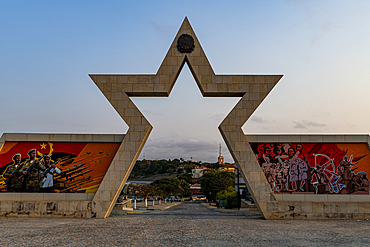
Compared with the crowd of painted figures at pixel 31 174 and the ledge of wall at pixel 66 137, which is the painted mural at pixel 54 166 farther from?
the ledge of wall at pixel 66 137

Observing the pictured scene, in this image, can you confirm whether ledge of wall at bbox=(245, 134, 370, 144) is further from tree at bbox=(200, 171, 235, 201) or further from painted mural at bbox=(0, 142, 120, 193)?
tree at bbox=(200, 171, 235, 201)

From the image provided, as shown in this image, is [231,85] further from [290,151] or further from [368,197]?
[368,197]

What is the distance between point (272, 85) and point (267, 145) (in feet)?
11.0

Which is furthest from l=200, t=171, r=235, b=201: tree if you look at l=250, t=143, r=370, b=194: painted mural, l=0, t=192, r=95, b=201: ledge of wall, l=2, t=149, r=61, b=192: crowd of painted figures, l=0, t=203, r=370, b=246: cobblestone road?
l=0, t=203, r=370, b=246: cobblestone road

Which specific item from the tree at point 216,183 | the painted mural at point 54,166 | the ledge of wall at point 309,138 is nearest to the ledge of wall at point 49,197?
the painted mural at point 54,166

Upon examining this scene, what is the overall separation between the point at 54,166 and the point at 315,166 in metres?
14.4

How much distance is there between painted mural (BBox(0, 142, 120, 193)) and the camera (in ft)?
51.4

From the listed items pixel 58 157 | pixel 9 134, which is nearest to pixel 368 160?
pixel 58 157

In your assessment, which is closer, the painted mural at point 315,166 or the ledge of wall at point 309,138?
the painted mural at point 315,166

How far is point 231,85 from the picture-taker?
1611 centimetres

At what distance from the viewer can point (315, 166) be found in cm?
1573

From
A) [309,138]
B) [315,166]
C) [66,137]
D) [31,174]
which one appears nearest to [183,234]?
[315,166]

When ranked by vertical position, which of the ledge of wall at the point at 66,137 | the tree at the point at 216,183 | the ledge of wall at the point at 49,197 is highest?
the ledge of wall at the point at 66,137

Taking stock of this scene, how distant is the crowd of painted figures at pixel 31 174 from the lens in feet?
51.4
